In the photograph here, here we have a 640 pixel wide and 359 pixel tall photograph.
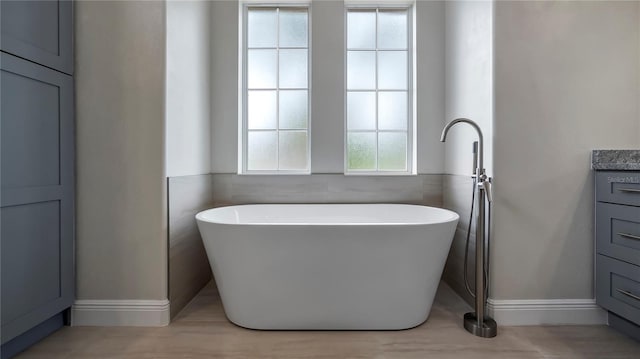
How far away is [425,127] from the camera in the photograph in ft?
8.92

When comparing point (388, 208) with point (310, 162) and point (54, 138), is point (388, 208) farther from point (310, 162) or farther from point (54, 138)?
point (54, 138)

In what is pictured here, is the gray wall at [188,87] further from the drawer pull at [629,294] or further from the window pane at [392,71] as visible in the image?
the drawer pull at [629,294]

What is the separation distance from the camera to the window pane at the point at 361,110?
2.79 metres

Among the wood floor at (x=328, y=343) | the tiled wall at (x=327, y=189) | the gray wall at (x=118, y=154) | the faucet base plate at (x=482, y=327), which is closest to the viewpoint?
the wood floor at (x=328, y=343)

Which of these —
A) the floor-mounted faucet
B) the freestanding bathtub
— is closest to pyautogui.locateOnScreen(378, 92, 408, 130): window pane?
the floor-mounted faucet

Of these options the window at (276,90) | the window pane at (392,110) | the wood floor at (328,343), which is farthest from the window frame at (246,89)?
the wood floor at (328,343)

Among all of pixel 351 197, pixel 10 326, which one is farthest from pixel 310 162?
pixel 10 326

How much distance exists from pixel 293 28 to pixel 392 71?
2.89 ft

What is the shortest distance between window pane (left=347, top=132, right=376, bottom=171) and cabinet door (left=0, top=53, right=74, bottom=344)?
1864mm

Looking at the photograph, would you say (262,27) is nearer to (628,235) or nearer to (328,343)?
(328,343)

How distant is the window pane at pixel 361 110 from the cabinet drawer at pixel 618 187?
1.53 m

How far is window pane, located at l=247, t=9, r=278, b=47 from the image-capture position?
279 centimetres

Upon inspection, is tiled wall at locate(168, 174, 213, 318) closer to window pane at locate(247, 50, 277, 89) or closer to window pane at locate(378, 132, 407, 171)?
window pane at locate(247, 50, 277, 89)

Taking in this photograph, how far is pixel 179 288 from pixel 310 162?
4.25ft
